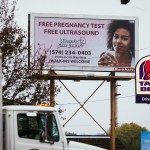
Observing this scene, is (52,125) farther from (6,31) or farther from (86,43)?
(86,43)

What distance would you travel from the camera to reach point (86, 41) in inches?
1375

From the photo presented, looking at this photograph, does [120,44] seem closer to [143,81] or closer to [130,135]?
[143,81]

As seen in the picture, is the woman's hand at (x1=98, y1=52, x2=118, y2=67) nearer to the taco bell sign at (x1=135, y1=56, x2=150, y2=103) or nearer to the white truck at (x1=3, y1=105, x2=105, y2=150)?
the taco bell sign at (x1=135, y1=56, x2=150, y2=103)

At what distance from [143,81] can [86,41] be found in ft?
20.5

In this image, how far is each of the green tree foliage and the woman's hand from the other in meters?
63.7

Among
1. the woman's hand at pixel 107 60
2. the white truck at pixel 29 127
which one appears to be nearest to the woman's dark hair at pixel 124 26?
the woman's hand at pixel 107 60

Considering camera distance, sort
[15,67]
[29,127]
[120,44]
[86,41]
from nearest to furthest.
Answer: [29,127] → [15,67] → [86,41] → [120,44]

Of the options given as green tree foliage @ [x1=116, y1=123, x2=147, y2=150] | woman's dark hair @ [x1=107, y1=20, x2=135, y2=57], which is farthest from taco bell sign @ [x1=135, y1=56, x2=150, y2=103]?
green tree foliage @ [x1=116, y1=123, x2=147, y2=150]

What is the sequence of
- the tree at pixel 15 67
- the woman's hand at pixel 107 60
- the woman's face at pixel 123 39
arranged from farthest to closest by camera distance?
the woman's face at pixel 123 39
the woman's hand at pixel 107 60
the tree at pixel 15 67

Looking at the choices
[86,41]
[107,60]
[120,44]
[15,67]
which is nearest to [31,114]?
[15,67]

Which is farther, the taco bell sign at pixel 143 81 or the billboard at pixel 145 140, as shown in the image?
the taco bell sign at pixel 143 81

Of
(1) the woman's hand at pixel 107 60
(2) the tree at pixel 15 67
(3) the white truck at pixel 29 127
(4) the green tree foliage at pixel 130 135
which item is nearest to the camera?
(3) the white truck at pixel 29 127

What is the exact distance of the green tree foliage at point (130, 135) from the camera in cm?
10088

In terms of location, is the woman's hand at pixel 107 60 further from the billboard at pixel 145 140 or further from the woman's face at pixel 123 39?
the billboard at pixel 145 140
